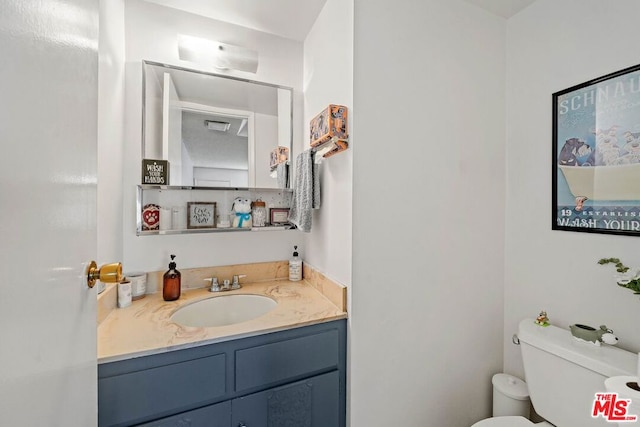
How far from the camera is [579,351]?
1.02 meters

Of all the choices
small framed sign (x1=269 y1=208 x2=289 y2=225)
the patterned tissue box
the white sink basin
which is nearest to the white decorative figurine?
small framed sign (x1=269 y1=208 x2=289 y2=225)

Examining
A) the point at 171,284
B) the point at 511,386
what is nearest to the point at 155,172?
the point at 171,284

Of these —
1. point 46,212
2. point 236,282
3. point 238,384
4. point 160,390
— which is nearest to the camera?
point 46,212

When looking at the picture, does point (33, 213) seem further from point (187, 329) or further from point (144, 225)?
point (144, 225)

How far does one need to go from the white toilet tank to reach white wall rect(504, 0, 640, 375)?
175 millimetres

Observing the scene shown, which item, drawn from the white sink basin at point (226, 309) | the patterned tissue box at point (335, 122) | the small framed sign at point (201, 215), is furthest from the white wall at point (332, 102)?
the small framed sign at point (201, 215)

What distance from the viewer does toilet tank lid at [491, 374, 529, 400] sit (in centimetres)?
125

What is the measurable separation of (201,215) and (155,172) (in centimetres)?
31

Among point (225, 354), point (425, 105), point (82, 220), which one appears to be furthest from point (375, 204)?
point (82, 220)

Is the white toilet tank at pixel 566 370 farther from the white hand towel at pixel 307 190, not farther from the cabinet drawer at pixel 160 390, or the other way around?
the cabinet drawer at pixel 160 390

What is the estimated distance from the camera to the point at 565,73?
1.24 m

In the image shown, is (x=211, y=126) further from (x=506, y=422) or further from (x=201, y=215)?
(x=506, y=422)

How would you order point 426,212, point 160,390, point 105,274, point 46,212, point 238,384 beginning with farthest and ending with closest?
point 426,212, point 238,384, point 160,390, point 105,274, point 46,212

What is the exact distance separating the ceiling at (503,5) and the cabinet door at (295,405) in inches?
78.1
